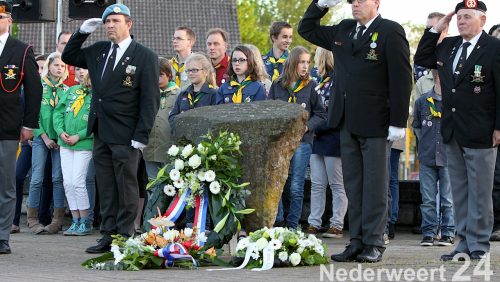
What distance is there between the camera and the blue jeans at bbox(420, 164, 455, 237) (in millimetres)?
11453

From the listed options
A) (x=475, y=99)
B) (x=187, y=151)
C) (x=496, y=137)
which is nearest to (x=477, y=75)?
(x=475, y=99)

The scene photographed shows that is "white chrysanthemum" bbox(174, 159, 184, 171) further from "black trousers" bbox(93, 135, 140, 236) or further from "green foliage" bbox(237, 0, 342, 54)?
"green foliage" bbox(237, 0, 342, 54)

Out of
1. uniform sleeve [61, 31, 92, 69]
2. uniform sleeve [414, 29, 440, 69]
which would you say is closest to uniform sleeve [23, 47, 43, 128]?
uniform sleeve [61, 31, 92, 69]

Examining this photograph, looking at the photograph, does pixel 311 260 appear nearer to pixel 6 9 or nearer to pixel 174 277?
pixel 174 277

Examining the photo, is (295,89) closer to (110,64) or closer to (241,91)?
(241,91)

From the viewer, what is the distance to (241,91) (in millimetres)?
11883

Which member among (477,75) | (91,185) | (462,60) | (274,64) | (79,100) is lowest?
(91,185)

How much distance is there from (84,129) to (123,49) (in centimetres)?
251

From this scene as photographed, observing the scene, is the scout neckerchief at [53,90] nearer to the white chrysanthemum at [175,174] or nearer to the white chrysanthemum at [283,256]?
the white chrysanthemum at [175,174]

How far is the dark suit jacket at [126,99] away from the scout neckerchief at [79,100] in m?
2.39

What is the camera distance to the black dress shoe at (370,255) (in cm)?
871

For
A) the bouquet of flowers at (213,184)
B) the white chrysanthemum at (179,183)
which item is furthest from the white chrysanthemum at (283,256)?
the white chrysanthemum at (179,183)

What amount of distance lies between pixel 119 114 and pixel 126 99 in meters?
0.16

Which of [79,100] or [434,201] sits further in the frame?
[79,100]
